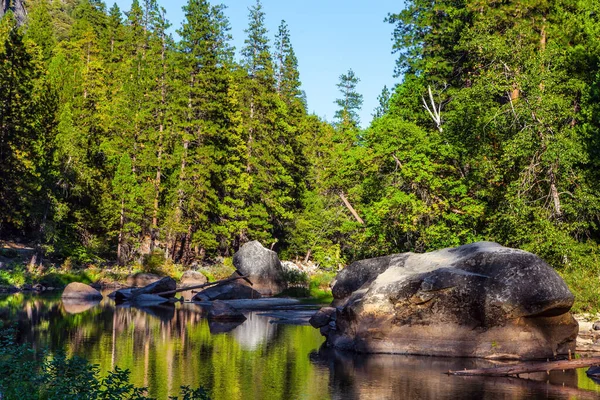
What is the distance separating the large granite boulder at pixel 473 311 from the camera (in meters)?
19.8

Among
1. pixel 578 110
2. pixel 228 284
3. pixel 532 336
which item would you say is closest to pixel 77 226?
pixel 228 284

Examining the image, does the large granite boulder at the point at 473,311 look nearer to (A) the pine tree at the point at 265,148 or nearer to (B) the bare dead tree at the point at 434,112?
(B) the bare dead tree at the point at 434,112

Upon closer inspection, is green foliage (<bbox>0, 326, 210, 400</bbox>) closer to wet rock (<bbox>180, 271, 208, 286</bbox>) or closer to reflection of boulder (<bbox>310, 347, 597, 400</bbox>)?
reflection of boulder (<bbox>310, 347, 597, 400</bbox>)

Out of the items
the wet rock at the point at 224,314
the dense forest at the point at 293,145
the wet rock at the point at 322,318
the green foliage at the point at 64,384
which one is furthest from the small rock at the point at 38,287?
the green foliage at the point at 64,384

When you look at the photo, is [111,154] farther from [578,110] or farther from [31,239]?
[578,110]

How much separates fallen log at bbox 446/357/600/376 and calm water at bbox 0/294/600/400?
29cm

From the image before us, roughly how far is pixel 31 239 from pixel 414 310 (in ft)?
148

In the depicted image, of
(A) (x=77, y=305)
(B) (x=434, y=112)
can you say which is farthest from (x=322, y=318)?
(B) (x=434, y=112)

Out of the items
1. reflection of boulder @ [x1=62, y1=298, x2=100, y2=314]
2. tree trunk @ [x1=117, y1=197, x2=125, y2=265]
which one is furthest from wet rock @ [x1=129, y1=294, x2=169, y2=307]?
tree trunk @ [x1=117, y1=197, x2=125, y2=265]

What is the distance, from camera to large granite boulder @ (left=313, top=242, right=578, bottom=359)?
19844 millimetres

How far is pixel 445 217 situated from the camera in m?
32.6

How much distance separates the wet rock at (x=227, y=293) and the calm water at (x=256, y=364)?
31.8 feet

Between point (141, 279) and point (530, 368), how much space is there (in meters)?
32.6

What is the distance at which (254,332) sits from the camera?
2639 cm
